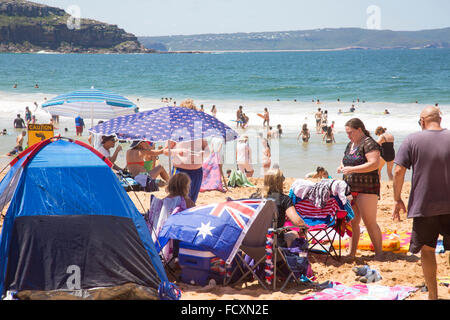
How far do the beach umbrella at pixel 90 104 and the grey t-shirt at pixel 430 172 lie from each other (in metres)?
6.32

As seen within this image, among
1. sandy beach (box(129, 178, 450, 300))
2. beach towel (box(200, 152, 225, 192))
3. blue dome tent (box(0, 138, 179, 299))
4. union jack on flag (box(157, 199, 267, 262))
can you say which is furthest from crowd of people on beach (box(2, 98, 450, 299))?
beach towel (box(200, 152, 225, 192))

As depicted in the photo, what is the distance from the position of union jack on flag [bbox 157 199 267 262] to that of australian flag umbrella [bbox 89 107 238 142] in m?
1.31

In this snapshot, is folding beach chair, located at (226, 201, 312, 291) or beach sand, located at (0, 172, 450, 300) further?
folding beach chair, located at (226, 201, 312, 291)

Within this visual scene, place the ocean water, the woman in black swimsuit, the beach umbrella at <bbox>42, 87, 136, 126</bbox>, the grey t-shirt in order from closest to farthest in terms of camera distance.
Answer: the grey t-shirt, the woman in black swimsuit, the beach umbrella at <bbox>42, 87, 136, 126</bbox>, the ocean water

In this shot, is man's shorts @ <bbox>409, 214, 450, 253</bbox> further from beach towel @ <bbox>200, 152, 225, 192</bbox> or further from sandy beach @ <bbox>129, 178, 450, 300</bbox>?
beach towel @ <bbox>200, 152, 225, 192</bbox>

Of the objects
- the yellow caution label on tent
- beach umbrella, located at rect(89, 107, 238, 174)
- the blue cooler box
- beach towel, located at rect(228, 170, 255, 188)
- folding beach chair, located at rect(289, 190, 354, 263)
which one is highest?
beach umbrella, located at rect(89, 107, 238, 174)

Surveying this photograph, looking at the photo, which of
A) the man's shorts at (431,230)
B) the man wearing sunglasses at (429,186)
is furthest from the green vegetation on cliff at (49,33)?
the man's shorts at (431,230)

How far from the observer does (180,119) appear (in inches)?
243

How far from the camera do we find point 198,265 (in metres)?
4.87

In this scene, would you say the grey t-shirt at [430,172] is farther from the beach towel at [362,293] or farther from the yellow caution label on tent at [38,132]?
the yellow caution label on tent at [38,132]

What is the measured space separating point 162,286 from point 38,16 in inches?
6682

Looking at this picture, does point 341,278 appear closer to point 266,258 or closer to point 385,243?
point 266,258

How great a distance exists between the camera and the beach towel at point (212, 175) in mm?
9727

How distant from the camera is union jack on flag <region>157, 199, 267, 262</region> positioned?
4.63m
